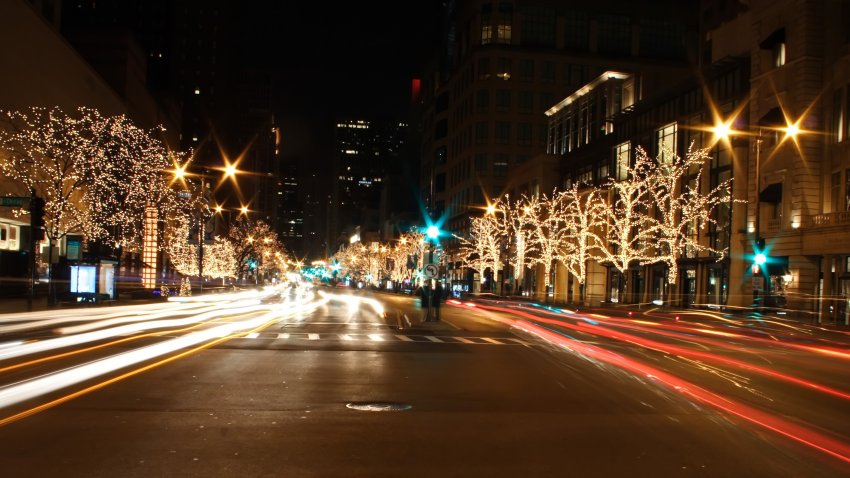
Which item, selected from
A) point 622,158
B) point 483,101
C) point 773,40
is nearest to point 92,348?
point 773,40

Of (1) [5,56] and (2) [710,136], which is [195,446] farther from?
(2) [710,136]

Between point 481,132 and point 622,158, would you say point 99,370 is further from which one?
point 481,132

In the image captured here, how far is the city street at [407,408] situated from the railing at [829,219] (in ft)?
57.1

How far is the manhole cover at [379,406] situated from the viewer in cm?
1114

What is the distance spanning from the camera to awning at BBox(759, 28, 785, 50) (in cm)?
4278

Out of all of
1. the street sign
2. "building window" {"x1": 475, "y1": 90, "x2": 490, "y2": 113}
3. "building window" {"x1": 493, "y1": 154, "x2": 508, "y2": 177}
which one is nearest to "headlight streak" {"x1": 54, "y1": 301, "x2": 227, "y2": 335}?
the street sign

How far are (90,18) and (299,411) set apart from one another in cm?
15027

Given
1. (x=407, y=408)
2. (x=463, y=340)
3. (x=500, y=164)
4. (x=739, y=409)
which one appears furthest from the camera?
(x=500, y=164)

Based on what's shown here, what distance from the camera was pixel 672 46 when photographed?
106438 millimetres

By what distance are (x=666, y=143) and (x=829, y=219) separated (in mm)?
19775

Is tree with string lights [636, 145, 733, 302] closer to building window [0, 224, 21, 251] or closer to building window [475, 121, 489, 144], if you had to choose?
building window [0, 224, 21, 251]

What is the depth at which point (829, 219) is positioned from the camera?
38.8m

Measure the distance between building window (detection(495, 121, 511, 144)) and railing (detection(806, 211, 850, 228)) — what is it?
64.4 meters

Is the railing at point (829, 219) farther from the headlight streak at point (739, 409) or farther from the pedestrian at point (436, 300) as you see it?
the headlight streak at point (739, 409)
